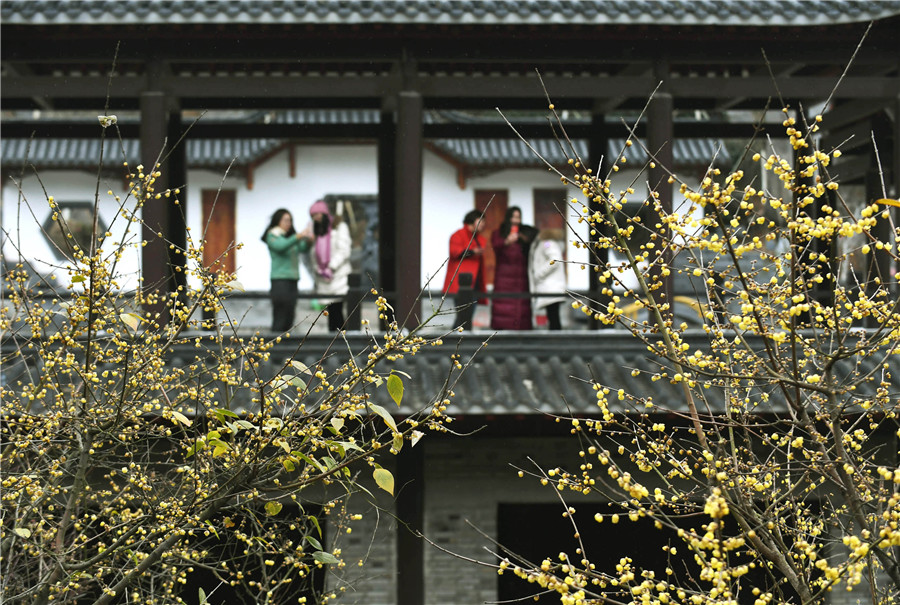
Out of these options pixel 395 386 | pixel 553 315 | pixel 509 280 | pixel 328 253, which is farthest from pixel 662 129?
pixel 328 253

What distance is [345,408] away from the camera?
334cm

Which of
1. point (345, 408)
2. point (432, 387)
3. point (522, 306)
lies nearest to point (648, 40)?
point (522, 306)

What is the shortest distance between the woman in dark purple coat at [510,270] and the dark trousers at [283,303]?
1.56 m

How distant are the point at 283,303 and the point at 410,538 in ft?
6.83

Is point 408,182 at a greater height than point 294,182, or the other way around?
point 294,182

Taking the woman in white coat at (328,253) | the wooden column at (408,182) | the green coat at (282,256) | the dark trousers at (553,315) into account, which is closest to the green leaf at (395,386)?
the wooden column at (408,182)

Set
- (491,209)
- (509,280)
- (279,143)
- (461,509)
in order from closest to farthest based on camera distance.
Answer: (461,509) → (509,280) → (279,143) → (491,209)

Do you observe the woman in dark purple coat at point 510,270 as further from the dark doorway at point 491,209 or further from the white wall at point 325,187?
the white wall at point 325,187

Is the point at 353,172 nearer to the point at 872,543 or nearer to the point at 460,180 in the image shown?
the point at 460,180

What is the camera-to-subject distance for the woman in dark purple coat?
326 inches

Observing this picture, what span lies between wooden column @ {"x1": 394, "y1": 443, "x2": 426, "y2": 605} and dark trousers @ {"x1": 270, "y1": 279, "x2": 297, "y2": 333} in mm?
1451

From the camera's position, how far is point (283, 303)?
26.8ft

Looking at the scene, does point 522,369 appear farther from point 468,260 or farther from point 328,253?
point 328,253

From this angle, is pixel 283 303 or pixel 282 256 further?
pixel 282 256
